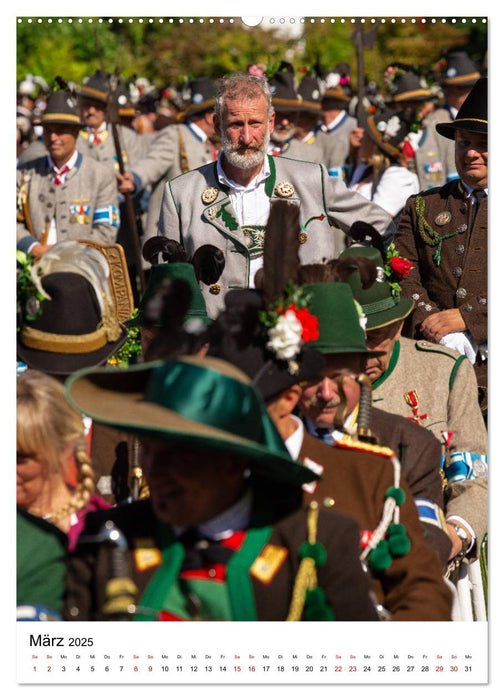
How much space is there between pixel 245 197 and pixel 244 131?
0.36 metres

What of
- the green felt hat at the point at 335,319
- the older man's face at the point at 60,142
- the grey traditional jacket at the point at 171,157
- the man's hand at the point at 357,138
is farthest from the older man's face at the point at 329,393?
the man's hand at the point at 357,138

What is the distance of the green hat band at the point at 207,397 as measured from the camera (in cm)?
329

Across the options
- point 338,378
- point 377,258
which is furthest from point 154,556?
point 377,258

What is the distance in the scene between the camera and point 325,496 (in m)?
4.05

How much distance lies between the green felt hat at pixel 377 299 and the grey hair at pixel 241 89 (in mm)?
1187

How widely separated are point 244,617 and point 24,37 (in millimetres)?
19443

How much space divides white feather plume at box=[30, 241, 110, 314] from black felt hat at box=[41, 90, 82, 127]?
15.2ft

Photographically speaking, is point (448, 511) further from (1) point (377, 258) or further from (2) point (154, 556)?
(2) point (154, 556)

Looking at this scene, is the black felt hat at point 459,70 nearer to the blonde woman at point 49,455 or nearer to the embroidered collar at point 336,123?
the embroidered collar at point 336,123

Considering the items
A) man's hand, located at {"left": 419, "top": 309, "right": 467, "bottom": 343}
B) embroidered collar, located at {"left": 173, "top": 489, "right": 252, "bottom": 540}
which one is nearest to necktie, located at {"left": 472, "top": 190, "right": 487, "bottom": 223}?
man's hand, located at {"left": 419, "top": 309, "right": 467, "bottom": 343}

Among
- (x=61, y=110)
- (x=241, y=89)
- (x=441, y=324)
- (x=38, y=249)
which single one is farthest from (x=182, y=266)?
(x=61, y=110)

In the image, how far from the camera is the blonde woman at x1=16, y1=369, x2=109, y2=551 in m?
4.12
